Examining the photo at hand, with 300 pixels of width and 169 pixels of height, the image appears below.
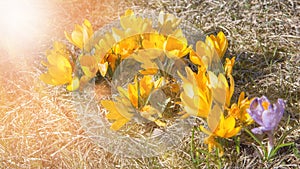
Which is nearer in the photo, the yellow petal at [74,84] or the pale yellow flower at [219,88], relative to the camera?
the pale yellow flower at [219,88]

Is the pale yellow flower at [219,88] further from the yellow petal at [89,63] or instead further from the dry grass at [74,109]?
the yellow petal at [89,63]

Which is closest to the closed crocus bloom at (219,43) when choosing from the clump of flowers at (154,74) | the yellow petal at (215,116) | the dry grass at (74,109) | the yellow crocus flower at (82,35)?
the clump of flowers at (154,74)

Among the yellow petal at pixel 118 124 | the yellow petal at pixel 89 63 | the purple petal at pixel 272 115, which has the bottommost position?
the yellow petal at pixel 118 124

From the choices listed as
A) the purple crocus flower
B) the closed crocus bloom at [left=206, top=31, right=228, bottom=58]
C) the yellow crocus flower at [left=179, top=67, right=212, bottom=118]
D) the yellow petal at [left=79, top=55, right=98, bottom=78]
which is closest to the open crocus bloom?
the purple crocus flower

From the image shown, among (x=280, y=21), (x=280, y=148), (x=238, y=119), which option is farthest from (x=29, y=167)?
(x=280, y=21)

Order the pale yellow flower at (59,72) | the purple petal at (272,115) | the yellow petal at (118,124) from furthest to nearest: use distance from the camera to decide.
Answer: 1. the pale yellow flower at (59,72)
2. the yellow petal at (118,124)
3. the purple petal at (272,115)

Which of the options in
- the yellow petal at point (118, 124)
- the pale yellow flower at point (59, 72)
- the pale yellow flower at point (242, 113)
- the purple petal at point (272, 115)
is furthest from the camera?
the pale yellow flower at point (59, 72)

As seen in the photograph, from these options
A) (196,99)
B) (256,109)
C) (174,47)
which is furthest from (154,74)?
(256,109)

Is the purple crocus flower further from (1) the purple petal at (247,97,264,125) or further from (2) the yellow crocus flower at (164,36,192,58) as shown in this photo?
(2) the yellow crocus flower at (164,36,192,58)

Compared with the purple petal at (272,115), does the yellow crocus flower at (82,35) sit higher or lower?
higher
